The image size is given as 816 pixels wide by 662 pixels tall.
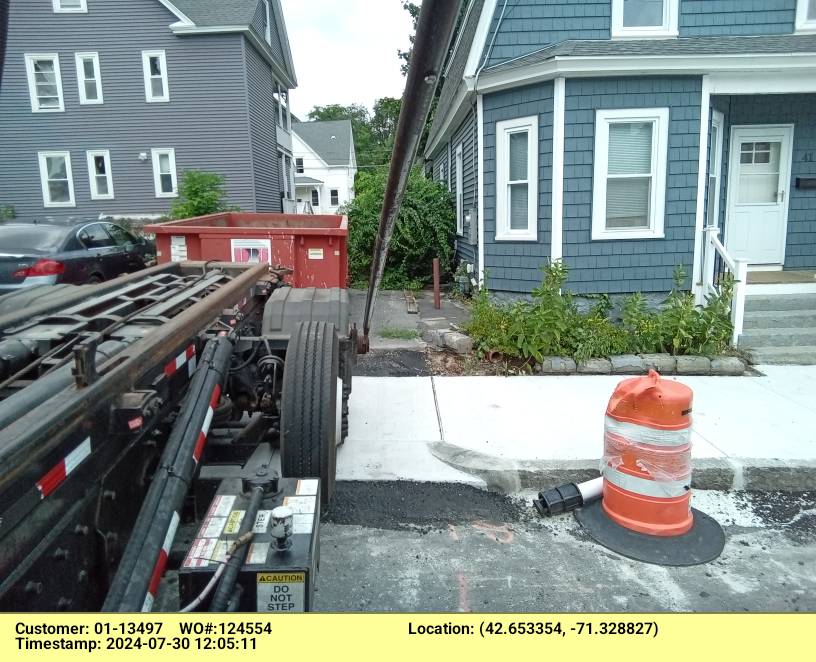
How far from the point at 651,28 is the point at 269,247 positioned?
20.4ft

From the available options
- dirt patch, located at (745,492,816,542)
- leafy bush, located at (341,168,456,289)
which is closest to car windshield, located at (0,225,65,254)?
leafy bush, located at (341,168,456,289)

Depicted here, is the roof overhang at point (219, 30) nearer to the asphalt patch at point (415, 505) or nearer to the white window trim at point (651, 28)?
the white window trim at point (651, 28)

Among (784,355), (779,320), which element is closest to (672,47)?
(779,320)

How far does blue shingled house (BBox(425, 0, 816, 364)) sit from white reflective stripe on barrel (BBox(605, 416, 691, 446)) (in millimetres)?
4410

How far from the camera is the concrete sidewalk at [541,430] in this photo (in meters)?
4.07

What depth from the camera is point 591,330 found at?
22.4ft

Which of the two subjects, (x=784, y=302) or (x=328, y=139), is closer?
(x=784, y=302)

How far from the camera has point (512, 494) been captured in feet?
13.1

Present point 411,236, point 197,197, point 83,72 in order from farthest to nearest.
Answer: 1. point 83,72
2. point 197,197
3. point 411,236

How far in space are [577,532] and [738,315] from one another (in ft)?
15.5

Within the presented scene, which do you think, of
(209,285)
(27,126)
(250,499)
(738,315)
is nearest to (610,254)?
(738,315)

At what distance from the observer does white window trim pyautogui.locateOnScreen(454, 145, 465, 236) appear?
1151 cm

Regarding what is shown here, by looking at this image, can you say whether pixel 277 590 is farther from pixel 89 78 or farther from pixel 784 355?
pixel 89 78

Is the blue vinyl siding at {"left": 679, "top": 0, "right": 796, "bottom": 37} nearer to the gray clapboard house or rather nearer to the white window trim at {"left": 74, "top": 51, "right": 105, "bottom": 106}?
the gray clapboard house
